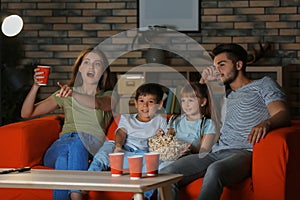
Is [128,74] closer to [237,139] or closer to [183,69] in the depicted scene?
[183,69]

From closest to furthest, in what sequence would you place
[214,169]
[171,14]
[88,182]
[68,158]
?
[88,182] < [214,169] < [68,158] < [171,14]

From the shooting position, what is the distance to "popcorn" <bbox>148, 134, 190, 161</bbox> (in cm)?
363

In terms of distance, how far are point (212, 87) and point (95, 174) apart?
3.44 ft

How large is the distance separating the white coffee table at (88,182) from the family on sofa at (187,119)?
461 mm

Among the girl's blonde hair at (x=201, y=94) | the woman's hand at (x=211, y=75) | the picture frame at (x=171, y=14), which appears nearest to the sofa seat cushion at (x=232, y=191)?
the girl's blonde hair at (x=201, y=94)

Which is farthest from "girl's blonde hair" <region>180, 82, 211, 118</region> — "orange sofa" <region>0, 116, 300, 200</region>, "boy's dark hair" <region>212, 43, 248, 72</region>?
"orange sofa" <region>0, 116, 300, 200</region>

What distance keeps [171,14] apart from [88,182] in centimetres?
375

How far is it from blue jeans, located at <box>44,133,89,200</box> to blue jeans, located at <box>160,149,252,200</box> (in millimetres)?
500

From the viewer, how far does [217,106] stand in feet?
12.7

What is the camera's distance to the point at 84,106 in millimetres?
4023

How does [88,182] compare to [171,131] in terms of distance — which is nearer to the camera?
[88,182]

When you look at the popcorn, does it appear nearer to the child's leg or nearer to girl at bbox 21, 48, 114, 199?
the child's leg

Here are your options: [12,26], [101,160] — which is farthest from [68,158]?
[12,26]

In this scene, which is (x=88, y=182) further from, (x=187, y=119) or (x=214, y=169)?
(x=187, y=119)
